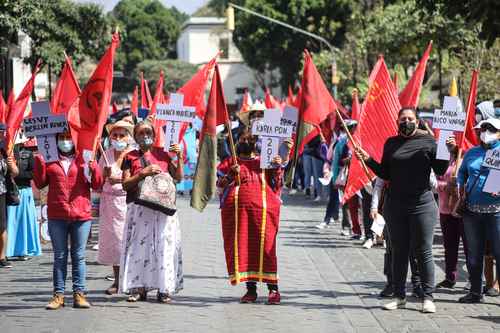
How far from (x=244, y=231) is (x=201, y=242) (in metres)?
5.53

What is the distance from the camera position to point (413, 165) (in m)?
10.2

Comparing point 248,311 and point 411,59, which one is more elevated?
point 411,59

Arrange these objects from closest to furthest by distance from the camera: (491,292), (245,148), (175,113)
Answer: (245,148)
(491,292)
(175,113)

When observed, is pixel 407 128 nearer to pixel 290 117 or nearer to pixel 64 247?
pixel 290 117

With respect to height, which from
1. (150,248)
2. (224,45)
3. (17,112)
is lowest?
(150,248)

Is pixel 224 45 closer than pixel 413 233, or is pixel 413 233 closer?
pixel 413 233

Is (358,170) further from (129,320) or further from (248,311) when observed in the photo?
(129,320)

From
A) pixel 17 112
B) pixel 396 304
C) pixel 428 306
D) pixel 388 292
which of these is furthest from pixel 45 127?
pixel 17 112

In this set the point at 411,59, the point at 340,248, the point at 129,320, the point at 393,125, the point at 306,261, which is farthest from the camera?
the point at 411,59

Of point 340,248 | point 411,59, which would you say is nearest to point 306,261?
point 340,248

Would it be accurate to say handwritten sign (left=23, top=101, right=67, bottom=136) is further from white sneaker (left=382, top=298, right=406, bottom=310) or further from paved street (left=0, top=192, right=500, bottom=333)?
white sneaker (left=382, top=298, right=406, bottom=310)

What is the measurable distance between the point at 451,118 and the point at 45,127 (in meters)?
3.84

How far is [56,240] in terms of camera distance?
1030 cm

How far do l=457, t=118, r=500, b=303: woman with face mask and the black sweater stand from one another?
631 mm
